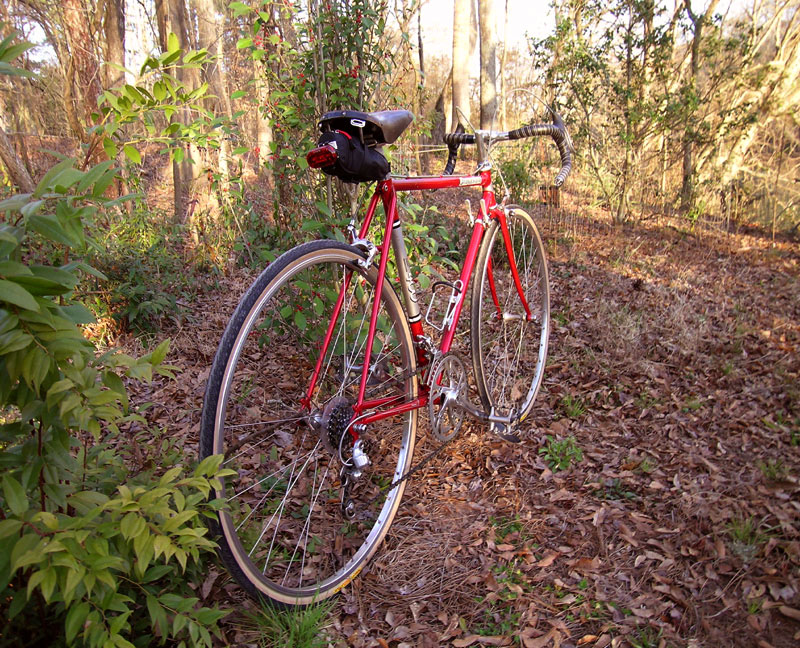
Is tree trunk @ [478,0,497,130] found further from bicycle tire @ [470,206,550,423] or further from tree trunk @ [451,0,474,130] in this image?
bicycle tire @ [470,206,550,423]

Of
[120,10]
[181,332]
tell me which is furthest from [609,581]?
[120,10]

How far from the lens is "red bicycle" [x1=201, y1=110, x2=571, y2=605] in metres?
1.68

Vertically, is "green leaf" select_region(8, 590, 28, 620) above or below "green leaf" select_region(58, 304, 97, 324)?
below

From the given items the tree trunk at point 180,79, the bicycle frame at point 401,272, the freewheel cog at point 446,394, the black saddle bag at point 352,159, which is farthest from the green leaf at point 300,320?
the tree trunk at point 180,79

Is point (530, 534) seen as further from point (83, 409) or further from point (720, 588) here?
point (83, 409)

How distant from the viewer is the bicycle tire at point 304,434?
4.97 ft

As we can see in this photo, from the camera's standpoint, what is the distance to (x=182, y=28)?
274 inches

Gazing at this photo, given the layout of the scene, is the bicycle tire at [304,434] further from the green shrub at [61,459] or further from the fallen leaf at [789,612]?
the fallen leaf at [789,612]

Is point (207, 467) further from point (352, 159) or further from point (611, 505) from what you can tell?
point (611, 505)

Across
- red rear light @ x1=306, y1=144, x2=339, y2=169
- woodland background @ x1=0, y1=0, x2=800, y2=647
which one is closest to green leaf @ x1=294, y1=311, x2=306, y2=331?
woodland background @ x1=0, y1=0, x2=800, y2=647

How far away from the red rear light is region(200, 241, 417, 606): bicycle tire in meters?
0.25

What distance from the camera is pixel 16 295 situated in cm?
88

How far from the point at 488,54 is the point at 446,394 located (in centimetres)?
994

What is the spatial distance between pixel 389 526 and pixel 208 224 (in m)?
3.79
